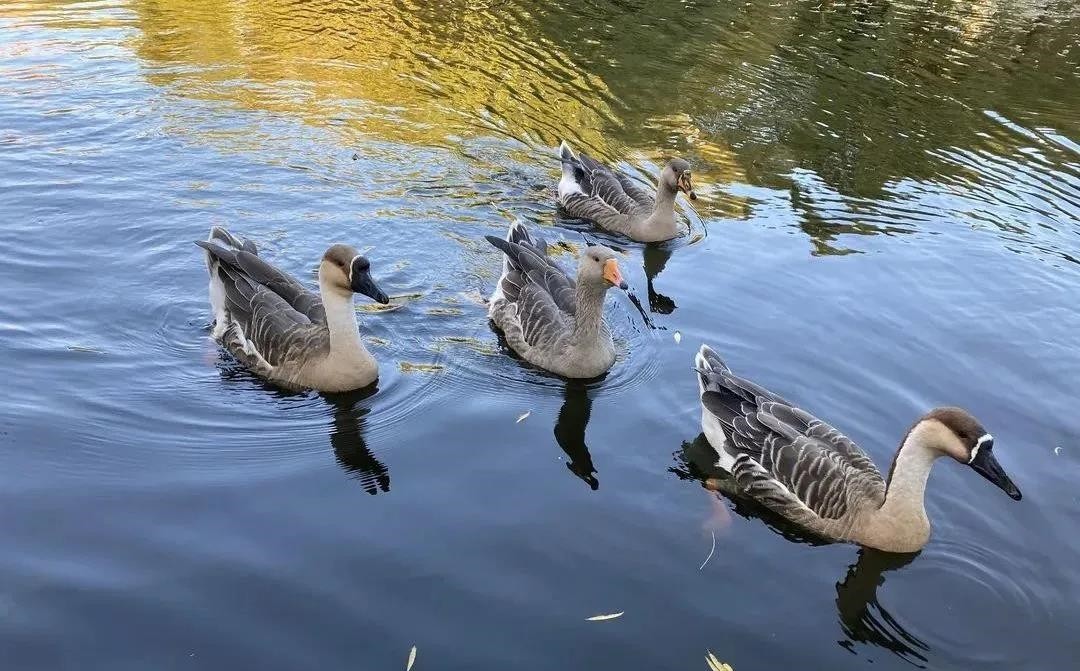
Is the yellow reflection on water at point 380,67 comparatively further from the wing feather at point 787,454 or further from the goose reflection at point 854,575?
the goose reflection at point 854,575

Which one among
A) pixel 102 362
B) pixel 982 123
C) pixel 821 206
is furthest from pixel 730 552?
pixel 982 123

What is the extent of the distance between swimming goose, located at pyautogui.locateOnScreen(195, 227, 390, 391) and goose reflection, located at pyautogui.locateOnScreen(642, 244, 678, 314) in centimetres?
389

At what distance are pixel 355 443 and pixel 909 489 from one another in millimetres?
4558

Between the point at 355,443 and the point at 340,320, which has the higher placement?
the point at 340,320

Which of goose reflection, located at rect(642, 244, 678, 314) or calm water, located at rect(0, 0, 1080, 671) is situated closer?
calm water, located at rect(0, 0, 1080, 671)

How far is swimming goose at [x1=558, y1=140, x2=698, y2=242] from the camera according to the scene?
13555mm

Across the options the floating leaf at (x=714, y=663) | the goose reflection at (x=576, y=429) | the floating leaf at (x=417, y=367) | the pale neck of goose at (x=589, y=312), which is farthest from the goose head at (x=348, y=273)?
the floating leaf at (x=714, y=663)

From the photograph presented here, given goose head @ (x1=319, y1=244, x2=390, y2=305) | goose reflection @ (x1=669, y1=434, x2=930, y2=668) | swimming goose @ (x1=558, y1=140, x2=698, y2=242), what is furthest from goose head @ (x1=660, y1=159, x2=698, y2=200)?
goose head @ (x1=319, y1=244, x2=390, y2=305)

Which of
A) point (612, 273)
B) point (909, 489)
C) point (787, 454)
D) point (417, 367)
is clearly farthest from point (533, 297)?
point (909, 489)

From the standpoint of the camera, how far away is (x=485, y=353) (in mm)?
10328

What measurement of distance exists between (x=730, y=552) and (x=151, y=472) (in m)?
4.59

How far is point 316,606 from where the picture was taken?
6438mm

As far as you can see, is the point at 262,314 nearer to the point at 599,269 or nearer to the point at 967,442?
the point at 599,269

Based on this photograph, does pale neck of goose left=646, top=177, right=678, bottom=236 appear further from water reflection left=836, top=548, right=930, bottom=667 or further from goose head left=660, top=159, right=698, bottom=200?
water reflection left=836, top=548, right=930, bottom=667
